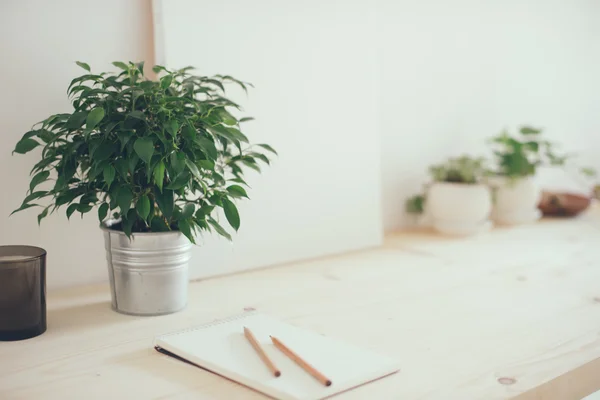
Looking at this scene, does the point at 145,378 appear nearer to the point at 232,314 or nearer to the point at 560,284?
the point at 232,314

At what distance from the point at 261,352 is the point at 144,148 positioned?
Result: 0.31 meters

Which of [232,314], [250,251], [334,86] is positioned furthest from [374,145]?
[232,314]

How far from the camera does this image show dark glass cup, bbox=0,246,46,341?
35.3 inches

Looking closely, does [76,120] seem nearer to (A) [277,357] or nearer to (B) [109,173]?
(B) [109,173]

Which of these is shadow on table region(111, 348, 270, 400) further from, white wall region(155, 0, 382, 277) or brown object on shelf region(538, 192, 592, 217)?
brown object on shelf region(538, 192, 592, 217)

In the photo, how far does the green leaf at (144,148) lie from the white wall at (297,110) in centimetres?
35

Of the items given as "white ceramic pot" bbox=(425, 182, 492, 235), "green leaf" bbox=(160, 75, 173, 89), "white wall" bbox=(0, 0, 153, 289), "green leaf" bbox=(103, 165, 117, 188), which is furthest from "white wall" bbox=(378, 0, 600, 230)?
"green leaf" bbox=(103, 165, 117, 188)

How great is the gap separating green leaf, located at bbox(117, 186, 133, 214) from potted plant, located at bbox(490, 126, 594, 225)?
1168 millimetres

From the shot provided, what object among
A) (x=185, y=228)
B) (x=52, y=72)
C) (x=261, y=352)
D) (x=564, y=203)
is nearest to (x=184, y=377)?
(x=261, y=352)

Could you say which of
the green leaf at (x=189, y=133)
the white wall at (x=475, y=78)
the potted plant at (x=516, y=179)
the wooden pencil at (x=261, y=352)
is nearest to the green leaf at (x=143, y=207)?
the green leaf at (x=189, y=133)

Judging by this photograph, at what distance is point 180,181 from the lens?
948 mm

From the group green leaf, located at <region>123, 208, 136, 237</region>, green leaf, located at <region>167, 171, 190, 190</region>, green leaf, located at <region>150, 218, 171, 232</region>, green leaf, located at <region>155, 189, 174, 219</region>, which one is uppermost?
green leaf, located at <region>167, 171, 190, 190</region>

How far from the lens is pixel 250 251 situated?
134cm

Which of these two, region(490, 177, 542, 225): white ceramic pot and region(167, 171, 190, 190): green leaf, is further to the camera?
region(490, 177, 542, 225): white ceramic pot
